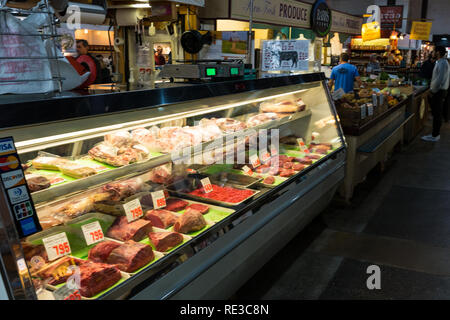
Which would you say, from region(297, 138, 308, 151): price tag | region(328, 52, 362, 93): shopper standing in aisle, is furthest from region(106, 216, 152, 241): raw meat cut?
region(328, 52, 362, 93): shopper standing in aisle

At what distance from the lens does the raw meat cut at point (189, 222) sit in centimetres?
258

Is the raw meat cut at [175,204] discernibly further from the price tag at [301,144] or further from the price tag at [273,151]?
the price tag at [301,144]

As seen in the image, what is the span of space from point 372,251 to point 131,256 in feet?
9.06

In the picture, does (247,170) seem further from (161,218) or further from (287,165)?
(161,218)

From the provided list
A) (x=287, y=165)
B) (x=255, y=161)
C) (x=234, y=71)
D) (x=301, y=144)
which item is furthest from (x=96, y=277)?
(x=301, y=144)

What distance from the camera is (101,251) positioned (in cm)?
228

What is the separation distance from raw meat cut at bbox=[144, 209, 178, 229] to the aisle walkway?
39.1 inches

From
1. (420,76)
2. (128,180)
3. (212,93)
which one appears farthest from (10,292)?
(420,76)

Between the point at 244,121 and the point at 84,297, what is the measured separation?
237 cm

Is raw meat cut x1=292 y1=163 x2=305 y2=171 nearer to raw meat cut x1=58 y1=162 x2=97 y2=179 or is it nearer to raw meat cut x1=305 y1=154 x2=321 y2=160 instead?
raw meat cut x1=305 y1=154 x2=321 y2=160

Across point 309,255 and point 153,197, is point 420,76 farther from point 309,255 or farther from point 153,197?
point 153,197

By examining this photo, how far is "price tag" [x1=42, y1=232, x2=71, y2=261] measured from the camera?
208 cm
